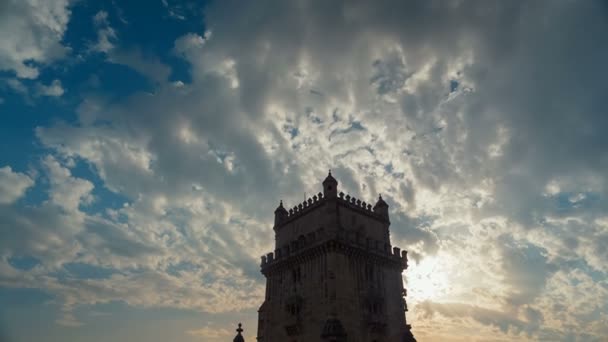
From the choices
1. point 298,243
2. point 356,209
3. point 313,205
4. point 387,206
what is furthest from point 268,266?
point 387,206

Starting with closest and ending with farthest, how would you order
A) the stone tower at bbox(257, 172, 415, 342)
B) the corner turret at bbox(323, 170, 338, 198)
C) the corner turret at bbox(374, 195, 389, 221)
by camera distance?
the stone tower at bbox(257, 172, 415, 342), the corner turret at bbox(323, 170, 338, 198), the corner turret at bbox(374, 195, 389, 221)

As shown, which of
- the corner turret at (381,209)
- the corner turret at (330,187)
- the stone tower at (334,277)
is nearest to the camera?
the stone tower at (334,277)

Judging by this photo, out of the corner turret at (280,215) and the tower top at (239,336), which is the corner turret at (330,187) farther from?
the tower top at (239,336)

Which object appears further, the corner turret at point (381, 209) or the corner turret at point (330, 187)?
the corner turret at point (381, 209)

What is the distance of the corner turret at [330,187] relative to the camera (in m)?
49.0

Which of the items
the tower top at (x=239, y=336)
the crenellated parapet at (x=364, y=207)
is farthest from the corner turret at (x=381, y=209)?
the tower top at (x=239, y=336)

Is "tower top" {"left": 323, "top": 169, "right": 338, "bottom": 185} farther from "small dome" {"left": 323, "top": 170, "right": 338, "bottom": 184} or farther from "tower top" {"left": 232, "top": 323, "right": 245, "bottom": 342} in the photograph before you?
"tower top" {"left": 232, "top": 323, "right": 245, "bottom": 342}

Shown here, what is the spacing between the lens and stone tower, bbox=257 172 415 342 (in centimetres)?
4297

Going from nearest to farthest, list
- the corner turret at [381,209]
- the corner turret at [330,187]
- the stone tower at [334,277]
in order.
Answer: the stone tower at [334,277], the corner turret at [330,187], the corner turret at [381,209]

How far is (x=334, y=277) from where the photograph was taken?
1709 inches

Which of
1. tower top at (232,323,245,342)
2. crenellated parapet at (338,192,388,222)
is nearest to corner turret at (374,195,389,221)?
crenellated parapet at (338,192,388,222)

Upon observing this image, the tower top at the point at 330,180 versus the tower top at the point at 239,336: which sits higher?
the tower top at the point at 330,180

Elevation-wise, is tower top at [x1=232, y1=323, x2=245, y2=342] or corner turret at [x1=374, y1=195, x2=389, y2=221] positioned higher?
corner turret at [x1=374, y1=195, x2=389, y2=221]

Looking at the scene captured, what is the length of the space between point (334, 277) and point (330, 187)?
10.9m
